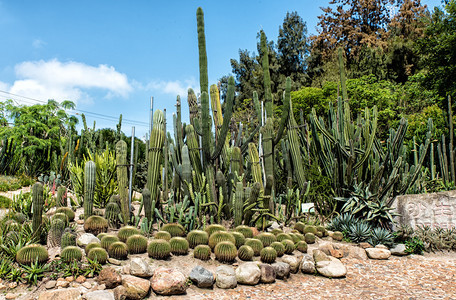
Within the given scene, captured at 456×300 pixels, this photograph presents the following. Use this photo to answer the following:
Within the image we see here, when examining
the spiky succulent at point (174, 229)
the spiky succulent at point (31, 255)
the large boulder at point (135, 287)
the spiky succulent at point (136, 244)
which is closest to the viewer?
the large boulder at point (135, 287)

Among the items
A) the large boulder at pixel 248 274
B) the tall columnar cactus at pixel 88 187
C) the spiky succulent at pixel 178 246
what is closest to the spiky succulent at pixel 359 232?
the large boulder at pixel 248 274

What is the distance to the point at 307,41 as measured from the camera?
28.3 m

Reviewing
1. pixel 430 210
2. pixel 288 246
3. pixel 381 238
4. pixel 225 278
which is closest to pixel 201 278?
pixel 225 278

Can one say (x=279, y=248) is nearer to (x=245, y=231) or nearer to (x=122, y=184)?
(x=245, y=231)

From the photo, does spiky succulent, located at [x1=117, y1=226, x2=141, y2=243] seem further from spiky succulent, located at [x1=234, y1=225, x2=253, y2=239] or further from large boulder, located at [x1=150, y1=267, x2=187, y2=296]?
spiky succulent, located at [x1=234, y1=225, x2=253, y2=239]

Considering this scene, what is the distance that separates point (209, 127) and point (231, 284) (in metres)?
2.77

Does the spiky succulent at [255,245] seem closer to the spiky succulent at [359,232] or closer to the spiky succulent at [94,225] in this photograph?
the spiky succulent at [94,225]

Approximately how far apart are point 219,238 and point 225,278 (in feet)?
2.66

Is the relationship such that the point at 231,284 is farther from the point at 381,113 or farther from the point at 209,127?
the point at 381,113

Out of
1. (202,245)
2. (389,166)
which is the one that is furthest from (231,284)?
(389,166)

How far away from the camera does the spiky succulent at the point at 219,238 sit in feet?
17.4

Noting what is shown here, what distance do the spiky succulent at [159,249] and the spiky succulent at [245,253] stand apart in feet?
3.37

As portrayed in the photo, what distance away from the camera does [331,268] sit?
5.43 metres

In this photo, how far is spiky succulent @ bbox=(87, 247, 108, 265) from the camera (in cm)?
446
